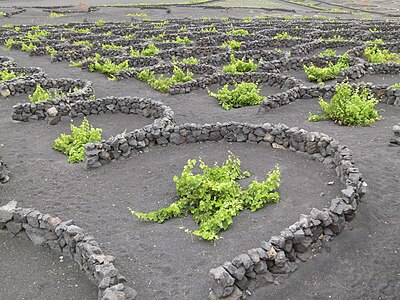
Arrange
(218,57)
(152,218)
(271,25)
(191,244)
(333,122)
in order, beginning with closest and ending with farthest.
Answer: (191,244), (152,218), (333,122), (218,57), (271,25)

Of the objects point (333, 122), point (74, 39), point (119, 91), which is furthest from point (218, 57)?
point (74, 39)

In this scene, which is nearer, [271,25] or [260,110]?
[260,110]

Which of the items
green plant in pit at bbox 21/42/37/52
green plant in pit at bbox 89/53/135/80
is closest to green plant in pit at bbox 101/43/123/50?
green plant in pit at bbox 89/53/135/80

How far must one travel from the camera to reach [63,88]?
70.6 feet

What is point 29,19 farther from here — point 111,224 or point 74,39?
point 111,224

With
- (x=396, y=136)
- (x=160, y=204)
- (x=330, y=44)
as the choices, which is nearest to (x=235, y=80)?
(x=396, y=136)

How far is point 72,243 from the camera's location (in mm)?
8891

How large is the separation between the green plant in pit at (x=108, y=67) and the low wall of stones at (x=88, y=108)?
18.4 feet

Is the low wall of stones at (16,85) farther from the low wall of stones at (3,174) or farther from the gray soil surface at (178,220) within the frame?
the low wall of stones at (3,174)

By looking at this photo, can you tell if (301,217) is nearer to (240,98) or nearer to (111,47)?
(240,98)

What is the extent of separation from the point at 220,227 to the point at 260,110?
342 inches

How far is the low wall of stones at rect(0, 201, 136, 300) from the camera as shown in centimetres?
770

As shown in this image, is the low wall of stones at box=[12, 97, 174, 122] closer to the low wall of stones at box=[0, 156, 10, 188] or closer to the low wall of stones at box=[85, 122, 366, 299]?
the low wall of stones at box=[85, 122, 366, 299]

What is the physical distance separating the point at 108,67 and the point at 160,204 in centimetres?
1548
